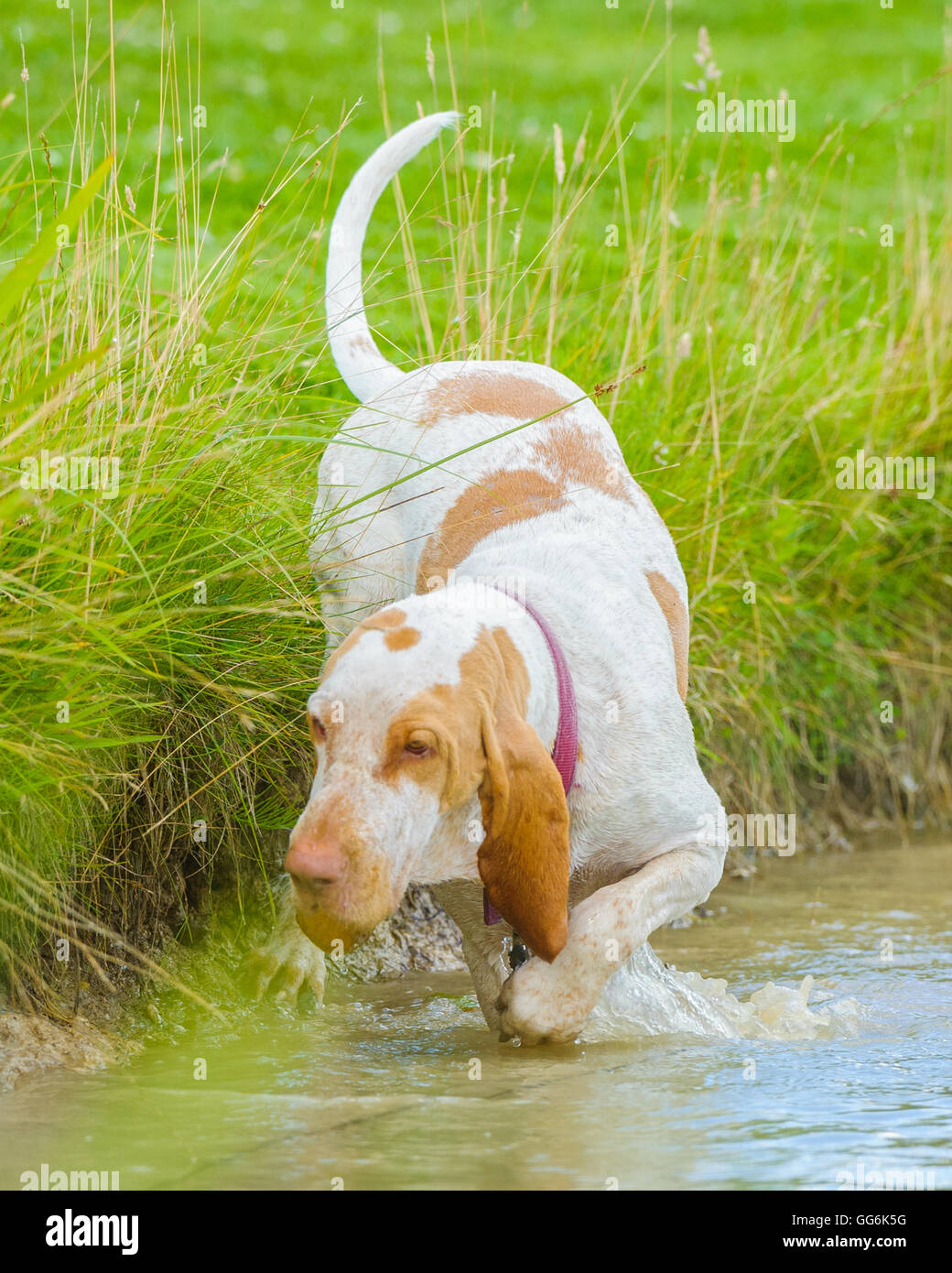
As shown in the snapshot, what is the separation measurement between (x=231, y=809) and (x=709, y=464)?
224 centimetres

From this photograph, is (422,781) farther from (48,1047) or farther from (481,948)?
(48,1047)

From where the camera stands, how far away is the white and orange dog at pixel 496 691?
274 centimetres

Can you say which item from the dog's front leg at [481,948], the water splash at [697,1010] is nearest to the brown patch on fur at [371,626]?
the dog's front leg at [481,948]

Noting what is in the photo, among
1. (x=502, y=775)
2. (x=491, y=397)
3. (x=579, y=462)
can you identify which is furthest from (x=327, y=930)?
(x=491, y=397)

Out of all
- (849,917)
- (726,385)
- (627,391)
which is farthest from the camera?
(726,385)

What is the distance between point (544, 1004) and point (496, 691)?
0.65 metres

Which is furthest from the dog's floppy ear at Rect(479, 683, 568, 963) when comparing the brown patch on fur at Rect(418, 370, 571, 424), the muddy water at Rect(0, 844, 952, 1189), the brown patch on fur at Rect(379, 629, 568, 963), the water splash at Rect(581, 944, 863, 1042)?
the brown patch on fur at Rect(418, 370, 571, 424)

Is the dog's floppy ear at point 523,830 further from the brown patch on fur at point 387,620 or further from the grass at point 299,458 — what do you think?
the grass at point 299,458

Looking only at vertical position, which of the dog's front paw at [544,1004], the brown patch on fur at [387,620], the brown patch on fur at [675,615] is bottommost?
the dog's front paw at [544,1004]

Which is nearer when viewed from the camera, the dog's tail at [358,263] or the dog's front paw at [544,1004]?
the dog's front paw at [544,1004]

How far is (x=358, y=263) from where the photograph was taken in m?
4.22
